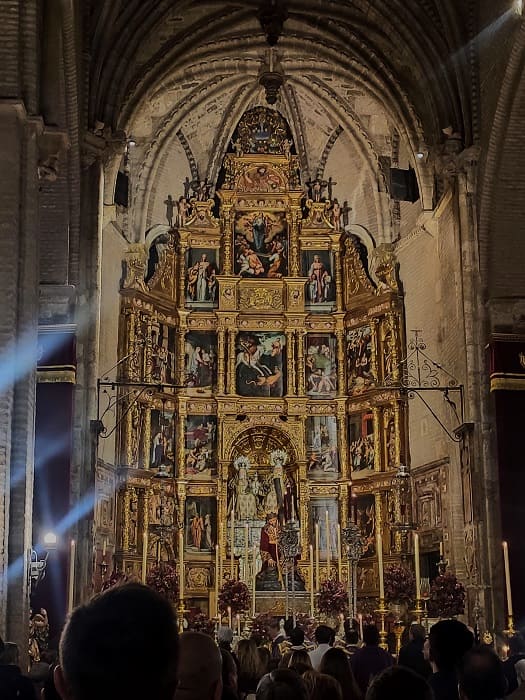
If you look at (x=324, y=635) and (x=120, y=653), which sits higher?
(x=120, y=653)

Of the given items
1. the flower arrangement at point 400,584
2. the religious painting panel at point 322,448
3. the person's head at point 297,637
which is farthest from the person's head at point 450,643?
the religious painting panel at point 322,448

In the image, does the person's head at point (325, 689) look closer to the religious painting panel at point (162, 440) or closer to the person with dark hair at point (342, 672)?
the person with dark hair at point (342, 672)

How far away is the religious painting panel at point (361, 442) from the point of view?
86.5 feet

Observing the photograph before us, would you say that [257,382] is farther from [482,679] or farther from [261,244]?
[482,679]

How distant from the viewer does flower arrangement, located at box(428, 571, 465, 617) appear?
19.3m

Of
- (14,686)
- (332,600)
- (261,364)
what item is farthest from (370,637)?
(261,364)

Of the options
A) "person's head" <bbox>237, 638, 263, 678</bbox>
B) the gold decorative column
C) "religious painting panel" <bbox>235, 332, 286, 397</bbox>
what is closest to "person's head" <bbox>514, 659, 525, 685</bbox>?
"person's head" <bbox>237, 638, 263, 678</bbox>

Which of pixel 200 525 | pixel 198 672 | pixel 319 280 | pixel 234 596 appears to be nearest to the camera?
pixel 198 672

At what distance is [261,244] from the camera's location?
28297 mm

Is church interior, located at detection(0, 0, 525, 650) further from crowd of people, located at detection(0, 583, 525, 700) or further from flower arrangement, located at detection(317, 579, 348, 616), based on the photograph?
crowd of people, located at detection(0, 583, 525, 700)

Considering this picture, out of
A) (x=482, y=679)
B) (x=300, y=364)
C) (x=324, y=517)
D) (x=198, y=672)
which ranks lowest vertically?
(x=482, y=679)

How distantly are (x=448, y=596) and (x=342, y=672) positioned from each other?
13.4 meters

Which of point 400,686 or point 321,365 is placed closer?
point 400,686

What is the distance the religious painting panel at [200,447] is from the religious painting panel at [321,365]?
265cm
